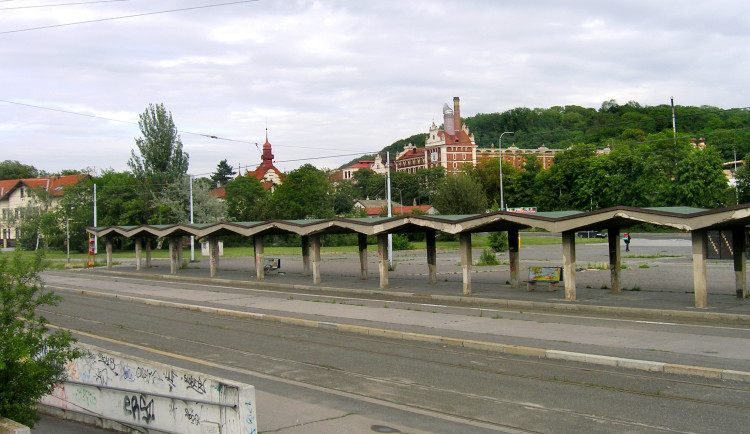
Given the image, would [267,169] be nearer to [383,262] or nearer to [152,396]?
[383,262]

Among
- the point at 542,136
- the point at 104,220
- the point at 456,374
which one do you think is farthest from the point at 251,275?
the point at 542,136

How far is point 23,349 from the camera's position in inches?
309

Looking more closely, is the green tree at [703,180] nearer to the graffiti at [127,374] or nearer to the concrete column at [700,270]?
the concrete column at [700,270]

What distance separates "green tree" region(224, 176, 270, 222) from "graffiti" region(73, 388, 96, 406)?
8401cm

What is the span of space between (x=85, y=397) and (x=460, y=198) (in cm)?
6751

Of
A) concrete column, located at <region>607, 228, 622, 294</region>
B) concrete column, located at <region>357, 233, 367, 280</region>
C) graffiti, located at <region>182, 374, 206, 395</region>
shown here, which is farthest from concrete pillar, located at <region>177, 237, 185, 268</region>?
graffiti, located at <region>182, 374, 206, 395</region>

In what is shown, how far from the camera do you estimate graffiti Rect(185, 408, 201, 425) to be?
7.93 metres

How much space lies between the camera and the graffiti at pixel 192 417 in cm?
793

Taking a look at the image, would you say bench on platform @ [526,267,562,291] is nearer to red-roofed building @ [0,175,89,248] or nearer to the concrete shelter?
the concrete shelter

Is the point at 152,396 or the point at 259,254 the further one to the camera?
the point at 259,254

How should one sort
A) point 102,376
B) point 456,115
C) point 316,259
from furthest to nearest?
point 456,115
point 316,259
point 102,376

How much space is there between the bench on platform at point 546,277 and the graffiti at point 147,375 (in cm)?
1929

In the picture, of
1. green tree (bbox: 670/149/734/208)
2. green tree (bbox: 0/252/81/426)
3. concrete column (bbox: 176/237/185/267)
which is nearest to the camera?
green tree (bbox: 0/252/81/426)

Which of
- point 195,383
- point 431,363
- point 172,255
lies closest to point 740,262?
point 431,363
